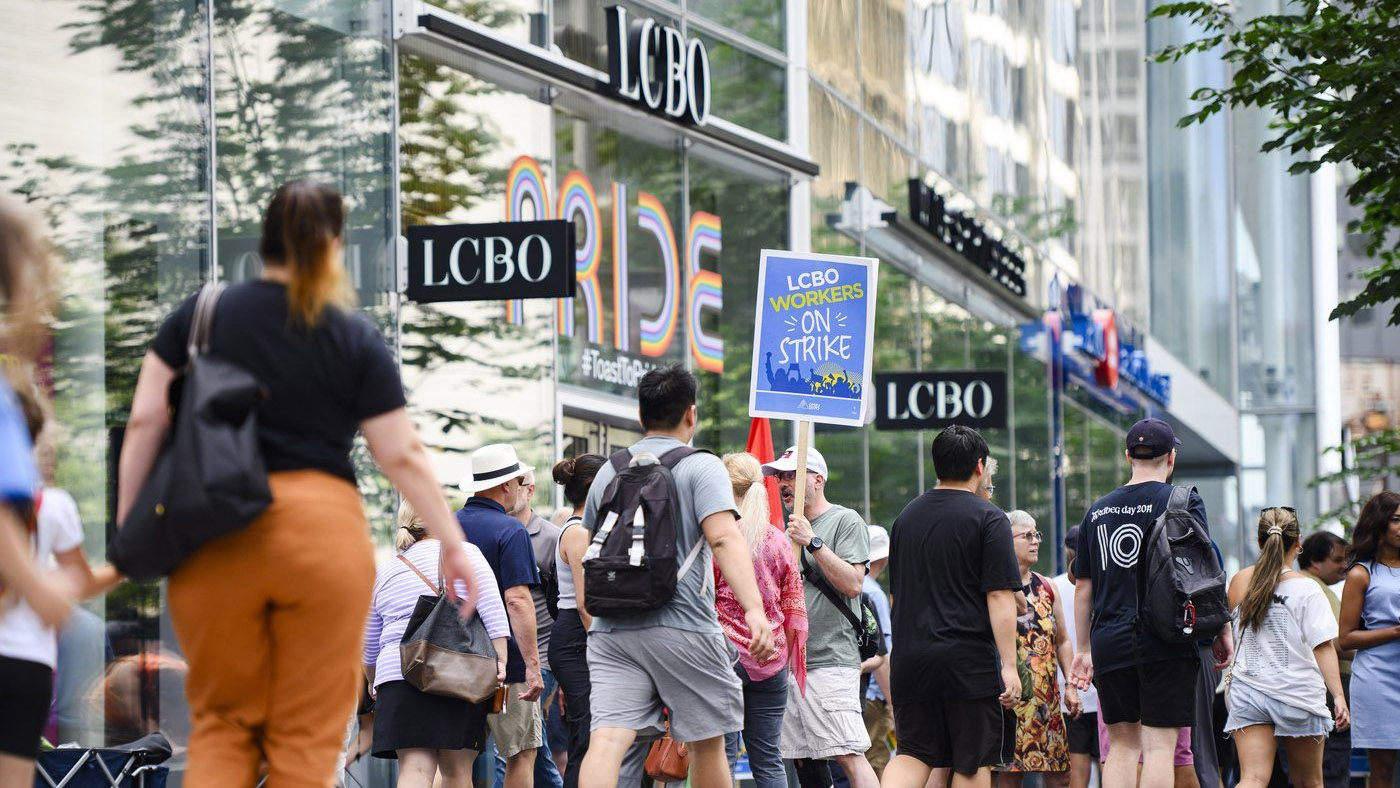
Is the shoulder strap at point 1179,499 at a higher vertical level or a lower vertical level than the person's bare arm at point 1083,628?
higher

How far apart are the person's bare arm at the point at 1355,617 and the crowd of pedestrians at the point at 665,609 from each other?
0.02m

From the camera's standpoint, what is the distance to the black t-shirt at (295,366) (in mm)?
4883

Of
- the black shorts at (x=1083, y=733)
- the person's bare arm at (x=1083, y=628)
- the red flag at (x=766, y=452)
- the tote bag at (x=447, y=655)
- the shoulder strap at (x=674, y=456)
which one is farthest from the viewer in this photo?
the black shorts at (x=1083, y=733)

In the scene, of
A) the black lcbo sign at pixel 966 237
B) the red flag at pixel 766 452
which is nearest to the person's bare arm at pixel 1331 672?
the red flag at pixel 766 452

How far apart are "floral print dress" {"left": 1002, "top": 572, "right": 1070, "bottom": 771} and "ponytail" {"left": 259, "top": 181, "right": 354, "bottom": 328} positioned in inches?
259

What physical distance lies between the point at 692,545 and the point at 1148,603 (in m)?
2.74

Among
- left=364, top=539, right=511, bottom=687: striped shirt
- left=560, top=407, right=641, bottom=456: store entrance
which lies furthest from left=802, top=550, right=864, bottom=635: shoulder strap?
left=560, top=407, right=641, bottom=456: store entrance

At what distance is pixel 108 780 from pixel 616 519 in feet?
7.97

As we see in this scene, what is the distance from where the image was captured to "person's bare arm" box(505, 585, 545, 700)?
942cm

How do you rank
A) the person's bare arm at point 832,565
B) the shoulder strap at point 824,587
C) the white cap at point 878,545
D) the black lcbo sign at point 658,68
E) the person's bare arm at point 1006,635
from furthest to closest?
the black lcbo sign at point 658,68 → the white cap at point 878,545 → the shoulder strap at point 824,587 → the person's bare arm at point 832,565 → the person's bare arm at point 1006,635

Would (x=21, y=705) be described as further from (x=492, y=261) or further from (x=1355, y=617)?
(x=1355, y=617)

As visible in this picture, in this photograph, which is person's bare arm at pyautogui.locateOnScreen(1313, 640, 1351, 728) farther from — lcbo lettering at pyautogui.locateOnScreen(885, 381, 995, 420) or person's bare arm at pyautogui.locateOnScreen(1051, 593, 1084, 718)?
lcbo lettering at pyautogui.locateOnScreen(885, 381, 995, 420)

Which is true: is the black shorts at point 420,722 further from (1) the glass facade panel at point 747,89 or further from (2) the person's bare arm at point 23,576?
(1) the glass facade panel at point 747,89

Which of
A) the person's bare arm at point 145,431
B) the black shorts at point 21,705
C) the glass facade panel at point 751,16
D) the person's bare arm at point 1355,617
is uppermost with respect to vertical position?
the glass facade panel at point 751,16
